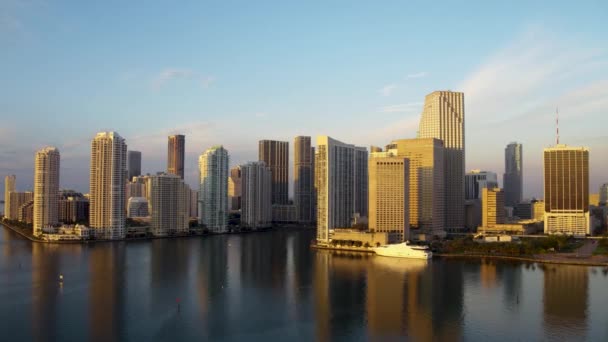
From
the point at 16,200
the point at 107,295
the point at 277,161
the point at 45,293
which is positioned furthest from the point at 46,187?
the point at 277,161

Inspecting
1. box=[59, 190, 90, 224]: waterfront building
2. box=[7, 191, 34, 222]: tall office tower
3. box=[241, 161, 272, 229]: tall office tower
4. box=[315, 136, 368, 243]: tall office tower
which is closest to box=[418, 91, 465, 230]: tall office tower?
box=[315, 136, 368, 243]: tall office tower

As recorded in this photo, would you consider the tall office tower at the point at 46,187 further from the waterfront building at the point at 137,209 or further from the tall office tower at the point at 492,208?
the tall office tower at the point at 492,208

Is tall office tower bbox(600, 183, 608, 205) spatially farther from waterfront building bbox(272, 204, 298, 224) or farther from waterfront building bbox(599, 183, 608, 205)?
waterfront building bbox(272, 204, 298, 224)

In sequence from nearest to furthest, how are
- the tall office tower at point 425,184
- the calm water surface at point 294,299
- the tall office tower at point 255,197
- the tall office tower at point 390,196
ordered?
1. the calm water surface at point 294,299
2. the tall office tower at point 390,196
3. the tall office tower at point 425,184
4. the tall office tower at point 255,197

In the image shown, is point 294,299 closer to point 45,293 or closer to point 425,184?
point 45,293

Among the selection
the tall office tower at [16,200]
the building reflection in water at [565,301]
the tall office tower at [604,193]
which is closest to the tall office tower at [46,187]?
the tall office tower at [16,200]
